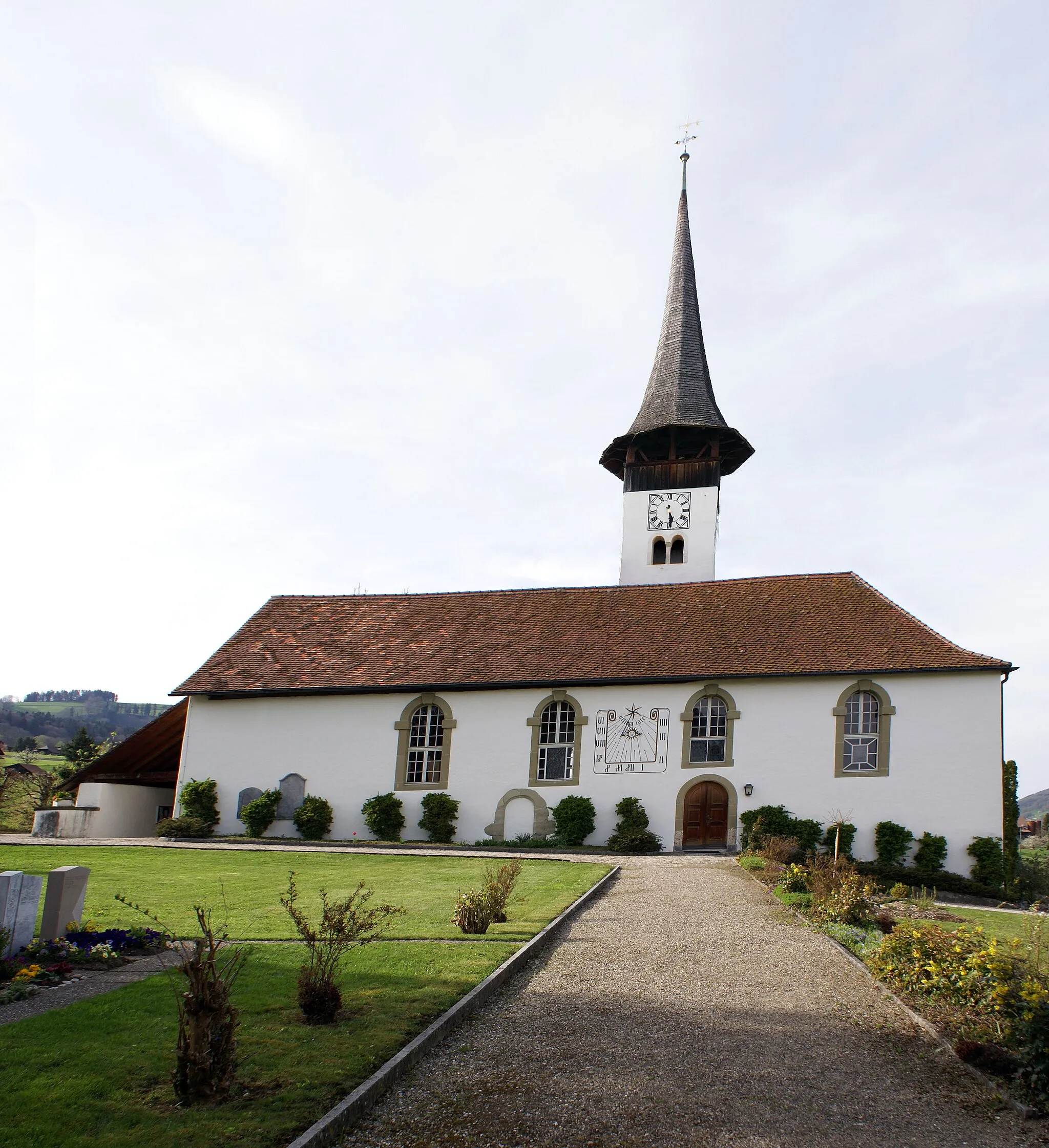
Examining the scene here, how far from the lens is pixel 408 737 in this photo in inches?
1051

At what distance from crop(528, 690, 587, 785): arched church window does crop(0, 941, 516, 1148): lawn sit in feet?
53.5

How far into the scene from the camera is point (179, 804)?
27.4 metres

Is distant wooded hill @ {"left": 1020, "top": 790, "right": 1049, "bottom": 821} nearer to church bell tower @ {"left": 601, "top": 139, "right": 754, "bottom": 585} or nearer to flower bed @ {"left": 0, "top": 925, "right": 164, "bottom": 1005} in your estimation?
church bell tower @ {"left": 601, "top": 139, "right": 754, "bottom": 585}

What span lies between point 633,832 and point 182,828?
12.3 metres

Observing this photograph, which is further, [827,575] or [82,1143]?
[827,575]

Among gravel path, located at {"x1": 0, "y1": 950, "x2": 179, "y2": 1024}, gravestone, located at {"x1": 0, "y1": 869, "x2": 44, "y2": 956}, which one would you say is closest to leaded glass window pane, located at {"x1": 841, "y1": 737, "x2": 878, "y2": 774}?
gravel path, located at {"x1": 0, "y1": 950, "x2": 179, "y2": 1024}

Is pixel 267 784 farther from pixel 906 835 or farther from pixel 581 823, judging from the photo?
pixel 906 835

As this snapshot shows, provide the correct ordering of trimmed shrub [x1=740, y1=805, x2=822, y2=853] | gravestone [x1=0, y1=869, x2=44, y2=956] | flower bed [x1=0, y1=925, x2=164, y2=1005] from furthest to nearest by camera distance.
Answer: trimmed shrub [x1=740, y1=805, x2=822, y2=853] < gravestone [x1=0, y1=869, x2=44, y2=956] < flower bed [x1=0, y1=925, x2=164, y2=1005]

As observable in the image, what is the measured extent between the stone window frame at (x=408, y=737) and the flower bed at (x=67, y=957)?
52.2 ft

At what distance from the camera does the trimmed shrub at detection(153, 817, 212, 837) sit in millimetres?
25766

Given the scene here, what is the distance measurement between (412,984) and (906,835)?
17172mm

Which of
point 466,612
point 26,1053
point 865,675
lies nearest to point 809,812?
point 865,675

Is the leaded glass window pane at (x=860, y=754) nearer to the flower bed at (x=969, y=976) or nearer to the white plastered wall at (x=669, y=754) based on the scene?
the white plastered wall at (x=669, y=754)

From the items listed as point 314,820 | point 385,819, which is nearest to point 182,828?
point 314,820
